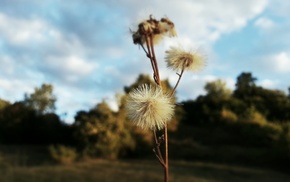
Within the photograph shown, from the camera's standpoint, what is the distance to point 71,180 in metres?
21.4

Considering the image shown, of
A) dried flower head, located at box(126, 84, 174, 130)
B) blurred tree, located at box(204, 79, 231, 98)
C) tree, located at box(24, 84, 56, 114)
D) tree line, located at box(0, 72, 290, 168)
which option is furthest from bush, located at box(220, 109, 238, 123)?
dried flower head, located at box(126, 84, 174, 130)

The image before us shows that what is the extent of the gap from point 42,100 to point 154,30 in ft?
107

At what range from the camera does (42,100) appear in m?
33.7

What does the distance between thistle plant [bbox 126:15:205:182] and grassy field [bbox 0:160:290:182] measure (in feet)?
63.9

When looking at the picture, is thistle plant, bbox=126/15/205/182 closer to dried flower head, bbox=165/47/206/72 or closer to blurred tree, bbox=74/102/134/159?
dried flower head, bbox=165/47/206/72

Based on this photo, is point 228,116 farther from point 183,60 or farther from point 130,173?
point 183,60

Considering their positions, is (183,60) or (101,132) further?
(101,132)

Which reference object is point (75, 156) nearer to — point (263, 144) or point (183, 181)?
point (183, 181)

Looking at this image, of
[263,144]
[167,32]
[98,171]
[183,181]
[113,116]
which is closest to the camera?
[167,32]

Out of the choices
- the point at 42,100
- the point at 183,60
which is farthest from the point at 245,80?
the point at 183,60

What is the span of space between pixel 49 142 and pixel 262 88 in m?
19.8

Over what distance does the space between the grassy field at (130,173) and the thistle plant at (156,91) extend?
1947 centimetres

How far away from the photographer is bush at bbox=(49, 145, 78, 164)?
87.0 ft

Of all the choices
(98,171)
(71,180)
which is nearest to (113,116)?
(98,171)
